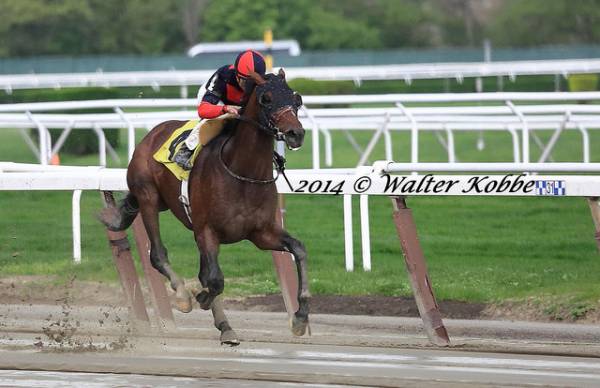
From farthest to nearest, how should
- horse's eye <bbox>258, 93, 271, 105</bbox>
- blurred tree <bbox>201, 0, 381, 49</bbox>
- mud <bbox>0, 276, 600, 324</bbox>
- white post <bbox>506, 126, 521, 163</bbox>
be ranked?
1. blurred tree <bbox>201, 0, 381, 49</bbox>
2. white post <bbox>506, 126, 521, 163</bbox>
3. mud <bbox>0, 276, 600, 324</bbox>
4. horse's eye <bbox>258, 93, 271, 105</bbox>

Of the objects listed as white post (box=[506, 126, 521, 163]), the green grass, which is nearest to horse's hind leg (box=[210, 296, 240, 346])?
the green grass

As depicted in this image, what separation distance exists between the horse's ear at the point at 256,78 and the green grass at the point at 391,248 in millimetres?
2552

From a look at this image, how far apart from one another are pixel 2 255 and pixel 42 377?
3.88 metres

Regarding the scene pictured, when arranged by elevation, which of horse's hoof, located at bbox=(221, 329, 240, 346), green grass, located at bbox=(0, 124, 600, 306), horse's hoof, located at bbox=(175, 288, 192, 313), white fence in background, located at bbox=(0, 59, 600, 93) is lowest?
white fence in background, located at bbox=(0, 59, 600, 93)

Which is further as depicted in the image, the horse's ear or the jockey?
the jockey

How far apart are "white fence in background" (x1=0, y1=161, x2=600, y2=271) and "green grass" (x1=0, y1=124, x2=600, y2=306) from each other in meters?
1.35

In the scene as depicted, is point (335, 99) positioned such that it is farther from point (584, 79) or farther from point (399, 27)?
point (399, 27)

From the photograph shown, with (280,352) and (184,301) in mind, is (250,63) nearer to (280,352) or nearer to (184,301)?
(184,301)

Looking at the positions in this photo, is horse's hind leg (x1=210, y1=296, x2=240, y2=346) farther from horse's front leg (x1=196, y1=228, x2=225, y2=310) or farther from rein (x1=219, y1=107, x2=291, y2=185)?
rein (x1=219, y1=107, x2=291, y2=185)

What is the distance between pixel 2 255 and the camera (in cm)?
1014

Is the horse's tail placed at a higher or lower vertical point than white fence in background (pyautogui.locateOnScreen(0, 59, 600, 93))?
higher

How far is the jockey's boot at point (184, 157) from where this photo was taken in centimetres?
754

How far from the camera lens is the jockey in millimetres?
7293

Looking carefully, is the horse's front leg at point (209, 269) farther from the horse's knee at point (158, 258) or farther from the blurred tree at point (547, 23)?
the blurred tree at point (547, 23)
